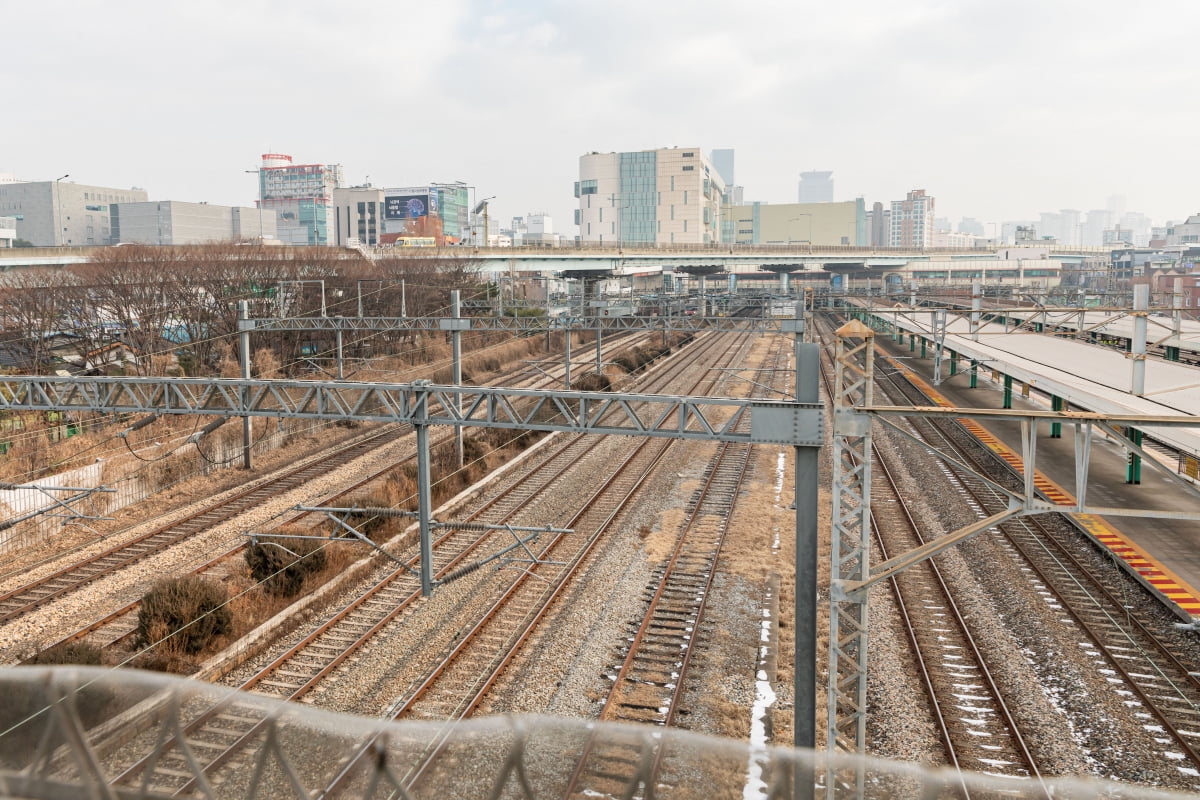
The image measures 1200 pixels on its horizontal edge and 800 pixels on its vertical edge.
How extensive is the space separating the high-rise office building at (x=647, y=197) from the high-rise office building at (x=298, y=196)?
185ft

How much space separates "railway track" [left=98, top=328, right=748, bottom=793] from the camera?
10.6 ft

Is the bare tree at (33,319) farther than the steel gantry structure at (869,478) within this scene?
Yes

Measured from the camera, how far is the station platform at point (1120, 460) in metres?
14.1

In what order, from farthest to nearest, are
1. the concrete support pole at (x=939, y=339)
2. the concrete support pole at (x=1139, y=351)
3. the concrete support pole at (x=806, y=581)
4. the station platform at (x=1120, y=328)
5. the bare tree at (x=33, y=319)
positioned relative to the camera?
the bare tree at (x=33, y=319) < the concrete support pole at (x=939, y=339) < the station platform at (x=1120, y=328) < the concrete support pole at (x=1139, y=351) < the concrete support pole at (x=806, y=581)

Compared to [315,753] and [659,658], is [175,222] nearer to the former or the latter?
[659,658]

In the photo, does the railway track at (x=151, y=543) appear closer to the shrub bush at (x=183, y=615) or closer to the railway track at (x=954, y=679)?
the shrub bush at (x=183, y=615)

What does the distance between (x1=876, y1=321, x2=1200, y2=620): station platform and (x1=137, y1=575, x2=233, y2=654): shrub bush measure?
13.1 meters

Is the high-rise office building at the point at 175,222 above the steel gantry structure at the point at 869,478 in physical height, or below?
above

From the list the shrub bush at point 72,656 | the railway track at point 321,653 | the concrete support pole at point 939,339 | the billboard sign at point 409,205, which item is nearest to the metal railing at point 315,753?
the railway track at point 321,653

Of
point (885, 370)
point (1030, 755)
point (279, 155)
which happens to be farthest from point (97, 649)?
point (279, 155)

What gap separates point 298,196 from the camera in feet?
565

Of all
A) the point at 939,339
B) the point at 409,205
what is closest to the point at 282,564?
the point at 939,339

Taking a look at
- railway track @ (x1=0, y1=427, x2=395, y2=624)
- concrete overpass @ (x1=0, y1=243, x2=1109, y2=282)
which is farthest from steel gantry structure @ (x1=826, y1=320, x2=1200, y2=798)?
concrete overpass @ (x1=0, y1=243, x2=1109, y2=282)

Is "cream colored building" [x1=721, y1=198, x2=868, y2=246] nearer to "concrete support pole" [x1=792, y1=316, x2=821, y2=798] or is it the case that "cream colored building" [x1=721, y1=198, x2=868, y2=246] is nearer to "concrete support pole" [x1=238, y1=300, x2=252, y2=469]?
"concrete support pole" [x1=238, y1=300, x2=252, y2=469]
